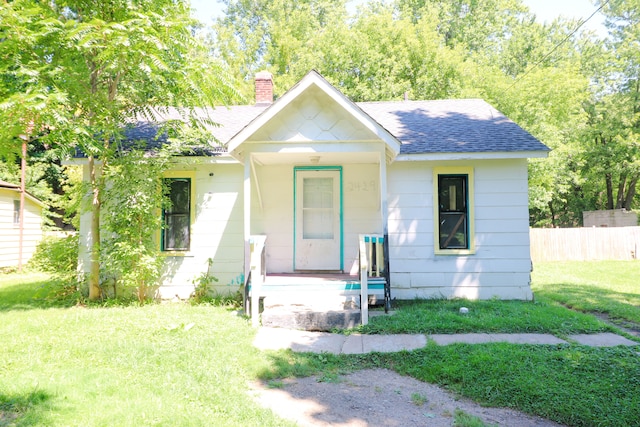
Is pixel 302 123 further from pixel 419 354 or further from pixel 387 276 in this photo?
pixel 419 354

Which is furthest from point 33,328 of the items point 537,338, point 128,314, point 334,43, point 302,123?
point 334,43

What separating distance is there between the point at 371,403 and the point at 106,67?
21.4ft

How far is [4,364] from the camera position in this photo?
462 cm

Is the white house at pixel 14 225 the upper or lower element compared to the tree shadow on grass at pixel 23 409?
upper

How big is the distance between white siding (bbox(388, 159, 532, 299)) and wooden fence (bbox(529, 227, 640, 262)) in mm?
10041

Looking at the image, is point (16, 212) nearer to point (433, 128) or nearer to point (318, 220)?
point (318, 220)

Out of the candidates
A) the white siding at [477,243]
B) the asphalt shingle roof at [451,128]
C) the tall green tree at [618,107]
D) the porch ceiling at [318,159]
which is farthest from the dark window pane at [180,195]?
the tall green tree at [618,107]

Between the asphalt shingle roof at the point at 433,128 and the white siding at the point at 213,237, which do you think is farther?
the white siding at the point at 213,237

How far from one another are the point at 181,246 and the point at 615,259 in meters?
17.4

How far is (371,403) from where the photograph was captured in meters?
4.04

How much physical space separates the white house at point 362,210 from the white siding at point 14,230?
942 cm

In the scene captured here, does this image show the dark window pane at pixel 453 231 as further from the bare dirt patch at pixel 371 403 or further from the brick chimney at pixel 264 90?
the brick chimney at pixel 264 90

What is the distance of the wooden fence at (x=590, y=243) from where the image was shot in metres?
17.0

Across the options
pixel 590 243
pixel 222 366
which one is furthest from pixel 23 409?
pixel 590 243
